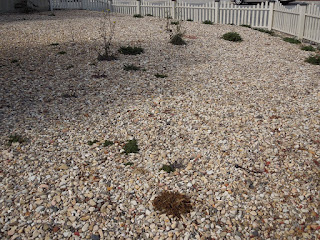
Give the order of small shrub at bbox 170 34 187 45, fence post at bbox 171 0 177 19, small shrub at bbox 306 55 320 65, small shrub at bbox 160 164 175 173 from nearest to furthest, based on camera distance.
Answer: small shrub at bbox 160 164 175 173 → small shrub at bbox 306 55 320 65 → small shrub at bbox 170 34 187 45 → fence post at bbox 171 0 177 19

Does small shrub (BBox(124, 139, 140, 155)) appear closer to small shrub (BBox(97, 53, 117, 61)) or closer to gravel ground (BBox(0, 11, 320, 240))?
gravel ground (BBox(0, 11, 320, 240))

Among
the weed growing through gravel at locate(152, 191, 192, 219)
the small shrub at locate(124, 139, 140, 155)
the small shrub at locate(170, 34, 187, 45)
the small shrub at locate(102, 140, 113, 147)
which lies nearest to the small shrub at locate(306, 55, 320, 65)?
the small shrub at locate(170, 34, 187, 45)

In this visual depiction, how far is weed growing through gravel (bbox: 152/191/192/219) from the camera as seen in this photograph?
13.3 ft

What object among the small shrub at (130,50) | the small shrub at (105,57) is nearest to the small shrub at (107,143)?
the small shrub at (105,57)

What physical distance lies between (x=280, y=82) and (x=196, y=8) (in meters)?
8.78

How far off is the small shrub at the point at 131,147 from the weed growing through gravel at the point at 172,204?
1.16 metres

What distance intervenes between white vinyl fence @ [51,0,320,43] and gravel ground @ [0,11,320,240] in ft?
9.37

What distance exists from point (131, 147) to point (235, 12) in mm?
11687

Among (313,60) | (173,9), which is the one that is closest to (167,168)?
(313,60)

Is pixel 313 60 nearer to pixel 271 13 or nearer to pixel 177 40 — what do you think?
pixel 177 40

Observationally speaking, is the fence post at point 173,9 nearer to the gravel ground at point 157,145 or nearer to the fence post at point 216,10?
the fence post at point 216,10

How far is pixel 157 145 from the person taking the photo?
545cm

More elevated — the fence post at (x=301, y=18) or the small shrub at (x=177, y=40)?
the fence post at (x=301, y=18)

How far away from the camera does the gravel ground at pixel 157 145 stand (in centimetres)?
395
